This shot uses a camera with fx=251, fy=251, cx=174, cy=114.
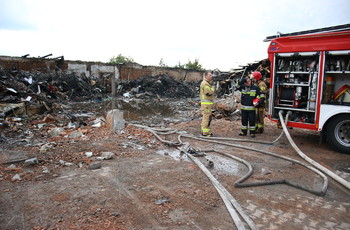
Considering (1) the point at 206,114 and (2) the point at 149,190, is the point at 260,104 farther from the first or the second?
(2) the point at 149,190

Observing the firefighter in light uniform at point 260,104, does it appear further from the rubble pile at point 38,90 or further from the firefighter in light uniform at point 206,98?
the rubble pile at point 38,90

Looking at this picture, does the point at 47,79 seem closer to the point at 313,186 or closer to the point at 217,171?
the point at 217,171

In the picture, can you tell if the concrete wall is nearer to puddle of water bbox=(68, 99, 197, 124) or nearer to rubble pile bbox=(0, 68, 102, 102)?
rubble pile bbox=(0, 68, 102, 102)

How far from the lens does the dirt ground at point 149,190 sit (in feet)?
8.86

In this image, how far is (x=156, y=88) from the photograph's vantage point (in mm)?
21641

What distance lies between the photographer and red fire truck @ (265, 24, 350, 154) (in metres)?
5.27

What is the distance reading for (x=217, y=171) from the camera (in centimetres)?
429

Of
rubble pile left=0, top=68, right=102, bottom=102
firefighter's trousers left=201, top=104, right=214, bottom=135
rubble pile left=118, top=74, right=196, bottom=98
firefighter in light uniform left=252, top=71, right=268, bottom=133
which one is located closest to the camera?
firefighter's trousers left=201, top=104, right=214, bottom=135

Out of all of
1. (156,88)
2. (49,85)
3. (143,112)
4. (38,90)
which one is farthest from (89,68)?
(143,112)

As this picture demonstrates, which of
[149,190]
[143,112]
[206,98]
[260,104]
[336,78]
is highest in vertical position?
[336,78]

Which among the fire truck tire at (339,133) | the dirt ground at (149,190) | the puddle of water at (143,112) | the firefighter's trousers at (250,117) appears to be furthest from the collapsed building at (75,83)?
the fire truck tire at (339,133)

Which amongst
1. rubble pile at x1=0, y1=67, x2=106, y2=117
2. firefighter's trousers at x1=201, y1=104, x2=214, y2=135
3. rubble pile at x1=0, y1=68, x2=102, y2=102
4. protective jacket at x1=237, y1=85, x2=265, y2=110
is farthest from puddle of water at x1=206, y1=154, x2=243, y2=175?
rubble pile at x1=0, y1=68, x2=102, y2=102

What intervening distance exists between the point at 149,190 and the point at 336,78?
4964mm

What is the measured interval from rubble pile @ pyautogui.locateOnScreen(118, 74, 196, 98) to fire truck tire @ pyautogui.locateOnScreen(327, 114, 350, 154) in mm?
15885
